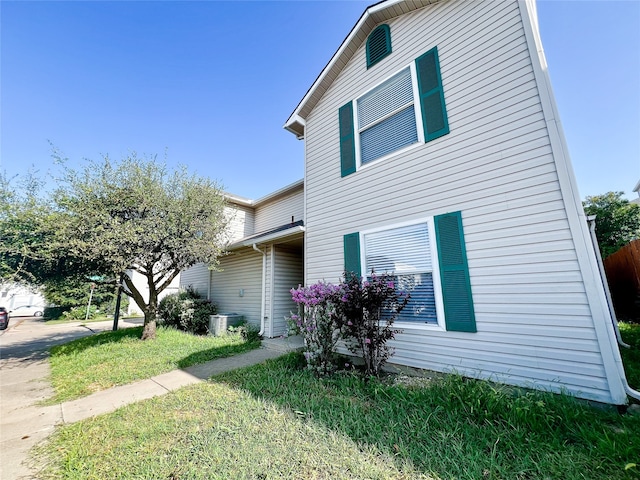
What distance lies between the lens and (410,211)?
4641mm

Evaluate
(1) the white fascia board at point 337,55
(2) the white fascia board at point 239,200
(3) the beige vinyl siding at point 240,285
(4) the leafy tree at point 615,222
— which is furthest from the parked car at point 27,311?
(4) the leafy tree at point 615,222

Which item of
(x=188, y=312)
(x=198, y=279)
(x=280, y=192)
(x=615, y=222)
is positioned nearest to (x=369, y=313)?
(x=280, y=192)

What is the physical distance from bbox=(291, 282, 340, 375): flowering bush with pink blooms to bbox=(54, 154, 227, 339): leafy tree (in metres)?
4.90

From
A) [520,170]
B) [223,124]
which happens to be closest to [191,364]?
[520,170]

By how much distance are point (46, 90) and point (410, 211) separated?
1073cm

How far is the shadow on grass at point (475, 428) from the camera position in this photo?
6.89 feet

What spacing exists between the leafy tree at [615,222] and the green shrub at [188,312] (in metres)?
18.8

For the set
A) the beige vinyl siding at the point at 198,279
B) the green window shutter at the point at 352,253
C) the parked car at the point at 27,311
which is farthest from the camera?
the parked car at the point at 27,311

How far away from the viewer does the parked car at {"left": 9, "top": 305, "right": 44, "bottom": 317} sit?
2045cm

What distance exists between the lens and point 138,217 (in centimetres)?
748

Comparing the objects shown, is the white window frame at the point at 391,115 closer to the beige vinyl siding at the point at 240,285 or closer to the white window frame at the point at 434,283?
the white window frame at the point at 434,283

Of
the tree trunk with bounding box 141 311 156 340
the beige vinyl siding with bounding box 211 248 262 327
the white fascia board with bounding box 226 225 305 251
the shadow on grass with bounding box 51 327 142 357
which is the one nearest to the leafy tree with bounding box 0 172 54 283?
the shadow on grass with bounding box 51 327 142 357

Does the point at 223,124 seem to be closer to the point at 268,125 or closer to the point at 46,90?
the point at 268,125

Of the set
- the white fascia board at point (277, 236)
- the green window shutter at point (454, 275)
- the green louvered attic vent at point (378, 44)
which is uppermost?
the green louvered attic vent at point (378, 44)
